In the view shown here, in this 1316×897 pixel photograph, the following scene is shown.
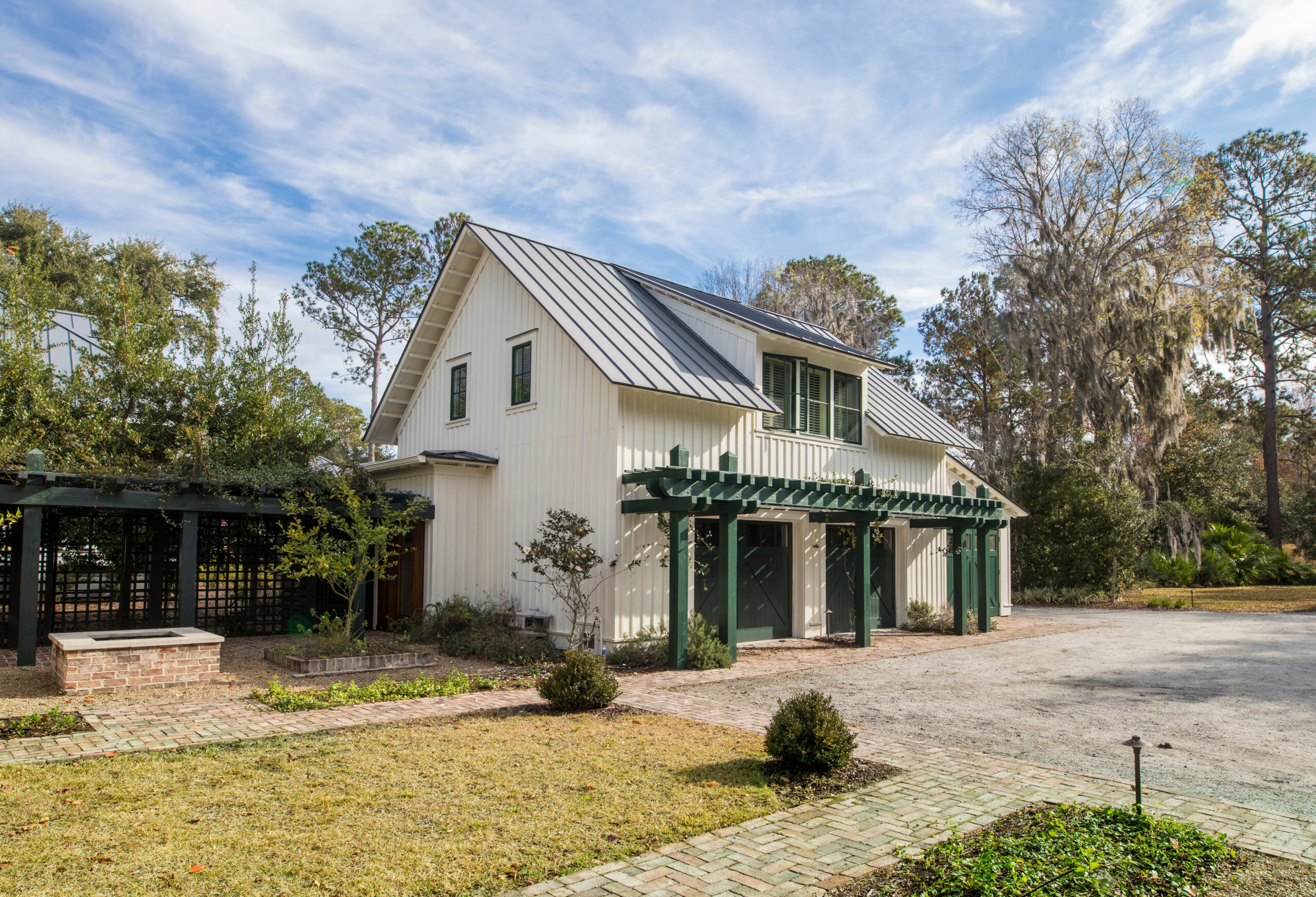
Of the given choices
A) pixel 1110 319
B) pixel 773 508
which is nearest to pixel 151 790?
pixel 773 508

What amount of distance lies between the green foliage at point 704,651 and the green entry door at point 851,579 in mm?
4737

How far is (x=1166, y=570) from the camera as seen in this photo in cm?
2795

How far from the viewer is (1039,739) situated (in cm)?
727

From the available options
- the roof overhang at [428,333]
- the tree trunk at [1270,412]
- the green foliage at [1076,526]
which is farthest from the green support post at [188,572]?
the tree trunk at [1270,412]

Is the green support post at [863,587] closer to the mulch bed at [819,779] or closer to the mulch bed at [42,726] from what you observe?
the mulch bed at [819,779]

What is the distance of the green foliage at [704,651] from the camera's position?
11242 mm

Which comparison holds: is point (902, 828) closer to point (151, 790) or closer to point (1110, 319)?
point (151, 790)

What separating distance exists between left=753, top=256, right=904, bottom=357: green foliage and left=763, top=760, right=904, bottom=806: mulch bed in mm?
28427

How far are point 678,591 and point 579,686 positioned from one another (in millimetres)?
3179

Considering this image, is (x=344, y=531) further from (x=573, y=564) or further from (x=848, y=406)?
(x=848, y=406)

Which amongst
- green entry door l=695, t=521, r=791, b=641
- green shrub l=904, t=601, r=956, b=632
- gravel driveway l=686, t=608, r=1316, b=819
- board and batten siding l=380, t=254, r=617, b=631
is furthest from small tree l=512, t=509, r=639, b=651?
green shrub l=904, t=601, r=956, b=632

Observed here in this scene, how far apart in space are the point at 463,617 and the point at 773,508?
5.18 m

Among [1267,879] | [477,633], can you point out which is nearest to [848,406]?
[477,633]

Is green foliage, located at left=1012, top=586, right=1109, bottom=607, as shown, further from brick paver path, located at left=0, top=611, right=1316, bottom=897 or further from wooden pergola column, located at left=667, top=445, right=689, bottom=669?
brick paver path, located at left=0, top=611, right=1316, bottom=897
